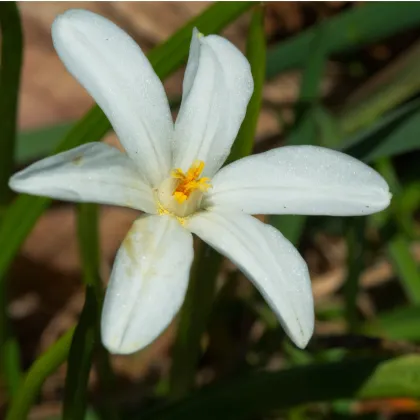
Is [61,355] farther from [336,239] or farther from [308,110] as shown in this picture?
[336,239]

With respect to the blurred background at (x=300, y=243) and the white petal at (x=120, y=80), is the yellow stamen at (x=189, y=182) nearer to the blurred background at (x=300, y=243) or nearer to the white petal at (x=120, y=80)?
the white petal at (x=120, y=80)

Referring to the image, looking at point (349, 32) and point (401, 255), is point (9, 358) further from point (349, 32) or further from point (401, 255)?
point (349, 32)

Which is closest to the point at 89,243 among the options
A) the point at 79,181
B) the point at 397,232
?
the point at 79,181

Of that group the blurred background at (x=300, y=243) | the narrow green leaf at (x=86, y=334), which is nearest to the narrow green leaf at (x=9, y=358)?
the blurred background at (x=300, y=243)

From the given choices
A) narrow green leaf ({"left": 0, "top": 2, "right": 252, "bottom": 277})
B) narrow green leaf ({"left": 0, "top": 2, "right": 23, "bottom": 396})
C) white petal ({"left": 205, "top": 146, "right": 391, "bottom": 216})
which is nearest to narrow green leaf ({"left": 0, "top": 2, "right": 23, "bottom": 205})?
narrow green leaf ({"left": 0, "top": 2, "right": 23, "bottom": 396})

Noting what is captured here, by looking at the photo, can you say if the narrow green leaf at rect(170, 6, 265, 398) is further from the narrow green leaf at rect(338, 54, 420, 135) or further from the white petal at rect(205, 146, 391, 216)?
the narrow green leaf at rect(338, 54, 420, 135)

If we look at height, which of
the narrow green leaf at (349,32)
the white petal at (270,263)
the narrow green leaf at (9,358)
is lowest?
the narrow green leaf at (9,358)

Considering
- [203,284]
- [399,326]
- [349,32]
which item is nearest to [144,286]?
[203,284]

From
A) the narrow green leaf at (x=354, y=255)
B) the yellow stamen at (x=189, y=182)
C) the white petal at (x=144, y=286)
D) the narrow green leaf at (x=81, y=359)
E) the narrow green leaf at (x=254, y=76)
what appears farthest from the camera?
the narrow green leaf at (x=354, y=255)
